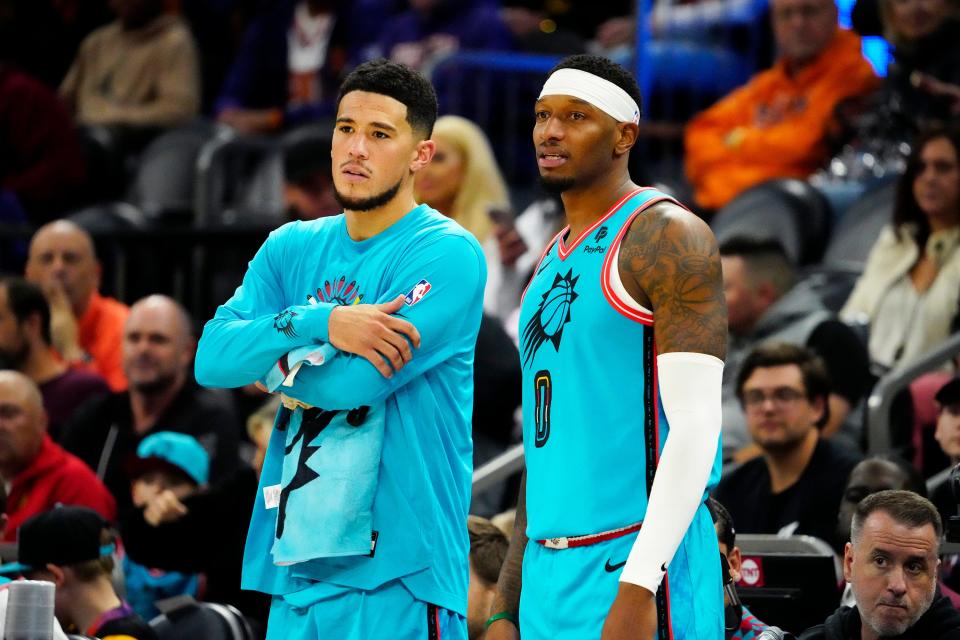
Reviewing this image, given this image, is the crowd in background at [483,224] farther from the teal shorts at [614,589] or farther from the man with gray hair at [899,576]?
the teal shorts at [614,589]

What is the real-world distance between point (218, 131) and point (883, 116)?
4.45m

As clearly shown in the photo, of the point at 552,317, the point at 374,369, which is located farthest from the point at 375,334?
the point at 552,317

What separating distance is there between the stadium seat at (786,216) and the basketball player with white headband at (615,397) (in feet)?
16.5

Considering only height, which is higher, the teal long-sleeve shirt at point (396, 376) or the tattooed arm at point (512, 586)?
the teal long-sleeve shirt at point (396, 376)

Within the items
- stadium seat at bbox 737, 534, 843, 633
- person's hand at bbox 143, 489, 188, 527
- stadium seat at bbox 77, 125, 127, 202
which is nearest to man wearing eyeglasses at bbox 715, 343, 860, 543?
stadium seat at bbox 737, 534, 843, 633

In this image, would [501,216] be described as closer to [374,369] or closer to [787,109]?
[787,109]

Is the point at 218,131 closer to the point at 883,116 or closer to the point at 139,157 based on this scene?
the point at 139,157

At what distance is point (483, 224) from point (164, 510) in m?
2.80

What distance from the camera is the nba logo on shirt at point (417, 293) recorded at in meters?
4.03

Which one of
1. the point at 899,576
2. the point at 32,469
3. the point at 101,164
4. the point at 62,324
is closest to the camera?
the point at 899,576

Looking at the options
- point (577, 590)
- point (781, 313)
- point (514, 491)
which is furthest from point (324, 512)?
point (781, 313)

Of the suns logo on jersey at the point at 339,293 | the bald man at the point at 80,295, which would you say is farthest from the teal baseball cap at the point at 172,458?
the suns logo on jersey at the point at 339,293

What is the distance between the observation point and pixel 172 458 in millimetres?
7180

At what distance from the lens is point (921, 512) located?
4.66 meters
